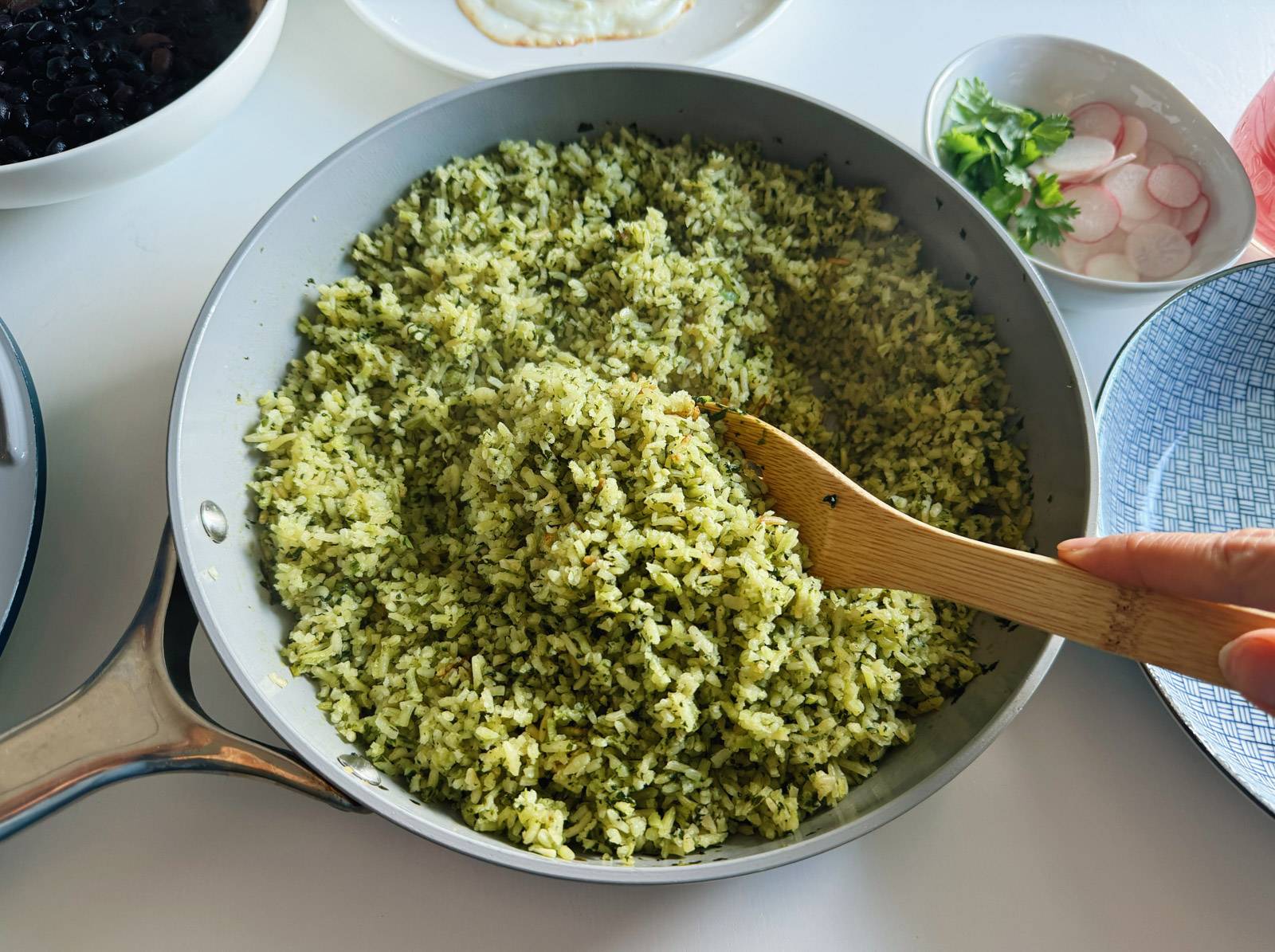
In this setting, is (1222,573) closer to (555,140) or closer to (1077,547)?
(1077,547)

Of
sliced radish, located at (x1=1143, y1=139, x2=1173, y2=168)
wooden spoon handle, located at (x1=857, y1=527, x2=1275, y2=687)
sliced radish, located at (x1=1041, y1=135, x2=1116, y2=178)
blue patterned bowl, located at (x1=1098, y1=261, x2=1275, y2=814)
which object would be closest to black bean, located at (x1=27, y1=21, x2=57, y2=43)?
wooden spoon handle, located at (x1=857, y1=527, x2=1275, y2=687)

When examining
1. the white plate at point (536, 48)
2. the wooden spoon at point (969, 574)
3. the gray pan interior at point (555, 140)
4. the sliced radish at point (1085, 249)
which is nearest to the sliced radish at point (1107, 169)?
the sliced radish at point (1085, 249)

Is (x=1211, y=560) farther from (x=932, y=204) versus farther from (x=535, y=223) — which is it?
(x=535, y=223)

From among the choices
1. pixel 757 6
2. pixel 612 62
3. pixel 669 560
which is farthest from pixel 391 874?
pixel 757 6

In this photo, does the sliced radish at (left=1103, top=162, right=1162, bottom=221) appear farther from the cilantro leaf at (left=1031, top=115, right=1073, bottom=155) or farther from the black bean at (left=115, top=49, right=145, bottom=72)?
the black bean at (left=115, top=49, right=145, bottom=72)

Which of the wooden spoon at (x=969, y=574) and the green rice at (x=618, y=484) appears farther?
the green rice at (x=618, y=484)

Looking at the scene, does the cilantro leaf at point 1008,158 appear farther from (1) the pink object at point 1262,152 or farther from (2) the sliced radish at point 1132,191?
(1) the pink object at point 1262,152
